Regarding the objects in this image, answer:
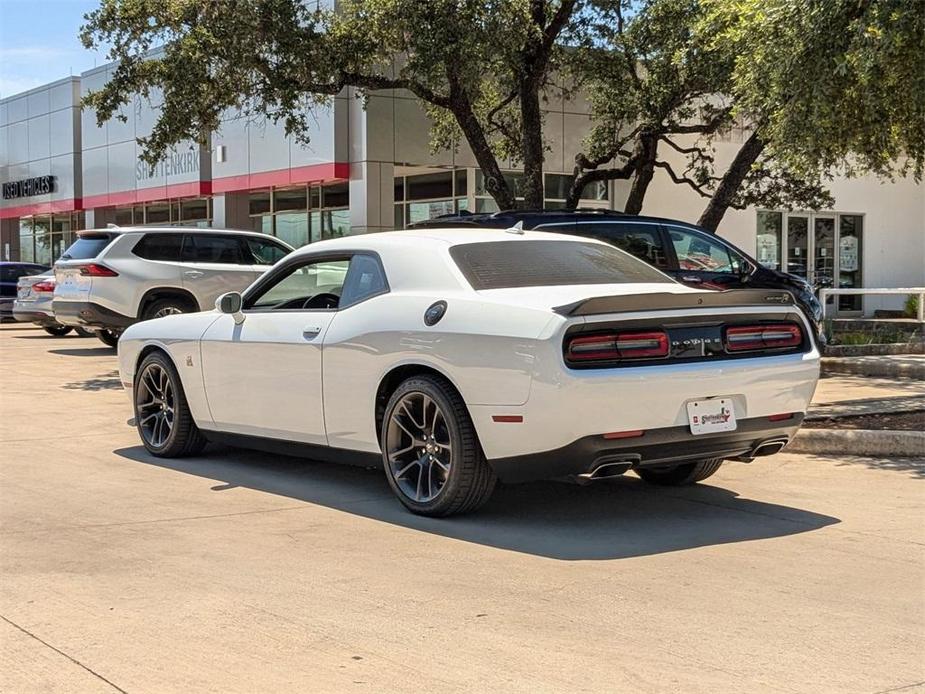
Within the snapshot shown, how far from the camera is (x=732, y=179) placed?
1953 cm

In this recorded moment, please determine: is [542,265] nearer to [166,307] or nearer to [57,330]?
[166,307]

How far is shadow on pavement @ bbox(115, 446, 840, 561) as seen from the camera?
243 inches

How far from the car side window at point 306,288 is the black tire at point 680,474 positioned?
2.31 m

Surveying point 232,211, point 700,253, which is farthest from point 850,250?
point 700,253

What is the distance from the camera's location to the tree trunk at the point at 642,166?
68.8 ft

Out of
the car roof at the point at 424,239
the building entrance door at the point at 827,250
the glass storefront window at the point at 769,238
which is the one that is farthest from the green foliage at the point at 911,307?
the car roof at the point at 424,239

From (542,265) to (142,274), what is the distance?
10.9m

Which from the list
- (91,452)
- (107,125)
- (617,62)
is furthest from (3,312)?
(91,452)

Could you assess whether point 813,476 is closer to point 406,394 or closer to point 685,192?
point 406,394

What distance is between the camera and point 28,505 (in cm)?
707

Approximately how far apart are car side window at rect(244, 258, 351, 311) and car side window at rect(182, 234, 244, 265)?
9.62m

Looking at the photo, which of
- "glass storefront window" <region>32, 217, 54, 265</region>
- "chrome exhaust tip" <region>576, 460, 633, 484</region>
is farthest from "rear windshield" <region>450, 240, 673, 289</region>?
"glass storefront window" <region>32, 217, 54, 265</region>

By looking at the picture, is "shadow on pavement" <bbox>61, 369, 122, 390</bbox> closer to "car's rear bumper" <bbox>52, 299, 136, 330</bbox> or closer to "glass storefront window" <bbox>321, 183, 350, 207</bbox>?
"car's rear bumper" <bbox>52, 299, 136, 330</bbox>

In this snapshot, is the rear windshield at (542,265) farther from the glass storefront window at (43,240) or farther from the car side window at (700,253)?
the glass storefront window at (43,240)
